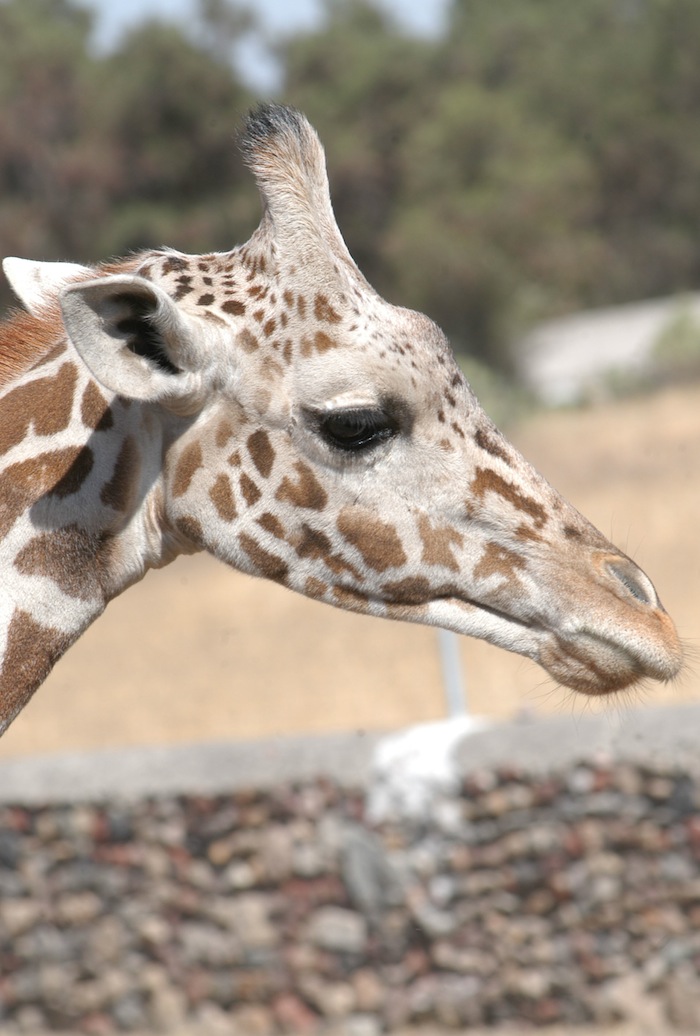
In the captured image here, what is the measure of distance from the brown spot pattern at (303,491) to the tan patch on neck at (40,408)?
572 millimetres

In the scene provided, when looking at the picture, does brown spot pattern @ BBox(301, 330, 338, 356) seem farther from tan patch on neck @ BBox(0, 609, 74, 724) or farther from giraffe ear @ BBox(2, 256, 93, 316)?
tan patch on neck @ BBox(0, 609, 74, 724)

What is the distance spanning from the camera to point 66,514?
328 centimetres

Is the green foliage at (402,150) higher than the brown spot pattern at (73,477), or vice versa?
the green foliage at (402,150)

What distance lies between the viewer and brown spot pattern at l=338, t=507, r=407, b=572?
3285 millimetres

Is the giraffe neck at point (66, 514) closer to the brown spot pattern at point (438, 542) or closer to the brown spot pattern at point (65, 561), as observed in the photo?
the brown spot pattern at point (65, 561)

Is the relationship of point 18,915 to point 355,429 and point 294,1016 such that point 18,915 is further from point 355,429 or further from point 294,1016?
point 355,429

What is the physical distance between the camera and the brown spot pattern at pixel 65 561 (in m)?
3.24

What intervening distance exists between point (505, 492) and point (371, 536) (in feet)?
1.14

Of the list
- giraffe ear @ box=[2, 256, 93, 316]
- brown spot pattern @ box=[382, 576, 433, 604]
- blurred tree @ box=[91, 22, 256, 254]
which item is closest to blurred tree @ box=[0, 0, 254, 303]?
blurred tree @ box=[91, 22, 256, 254]

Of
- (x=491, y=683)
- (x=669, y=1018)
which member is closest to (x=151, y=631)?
(x=491, y=683)

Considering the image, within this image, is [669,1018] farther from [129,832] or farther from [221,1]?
[221,1]

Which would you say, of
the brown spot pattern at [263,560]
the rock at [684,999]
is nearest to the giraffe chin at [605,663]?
the brown spot pattern at [263,560]

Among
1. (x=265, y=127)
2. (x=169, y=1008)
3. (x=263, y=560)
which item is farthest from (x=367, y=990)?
(x=265, y=127)

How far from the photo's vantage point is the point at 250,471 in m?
3.30
